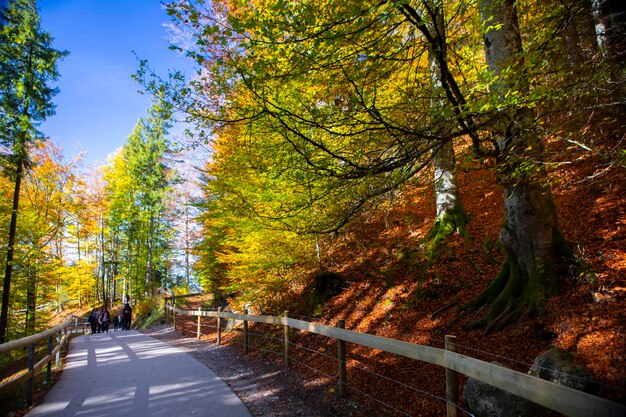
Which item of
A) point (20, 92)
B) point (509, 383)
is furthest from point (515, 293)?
point (20, 92)

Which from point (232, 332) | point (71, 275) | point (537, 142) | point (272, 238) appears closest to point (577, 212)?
point (537, 142)

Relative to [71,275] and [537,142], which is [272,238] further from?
[71,275]

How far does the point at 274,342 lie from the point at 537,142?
25.2 feet

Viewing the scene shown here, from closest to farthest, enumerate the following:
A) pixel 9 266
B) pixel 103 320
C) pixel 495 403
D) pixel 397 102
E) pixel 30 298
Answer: pixel 495 403 → pixel 397 102 → pixel 9 266 → pixel 30 298 → pixel 103 320

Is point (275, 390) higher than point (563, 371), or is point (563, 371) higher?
point (563, 371)

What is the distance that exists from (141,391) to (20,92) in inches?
510

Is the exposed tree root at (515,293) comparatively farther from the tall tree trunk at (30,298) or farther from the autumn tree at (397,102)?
the tall tree trunk at (30,298)

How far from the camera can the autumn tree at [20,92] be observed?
1220 centimetres

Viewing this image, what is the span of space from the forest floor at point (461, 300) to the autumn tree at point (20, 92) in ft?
32.3

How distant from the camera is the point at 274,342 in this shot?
913 cm

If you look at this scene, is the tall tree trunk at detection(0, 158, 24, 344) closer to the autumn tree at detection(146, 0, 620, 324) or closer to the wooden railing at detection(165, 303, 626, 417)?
the autumn tree at detection(146, 0, 620, 324)

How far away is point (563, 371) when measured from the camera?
3217 millimetres

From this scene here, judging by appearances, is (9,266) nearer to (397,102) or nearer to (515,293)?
(397,102)

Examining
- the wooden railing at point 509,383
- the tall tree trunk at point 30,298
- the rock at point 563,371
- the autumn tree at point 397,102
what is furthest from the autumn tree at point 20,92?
the rock at point 563,371
